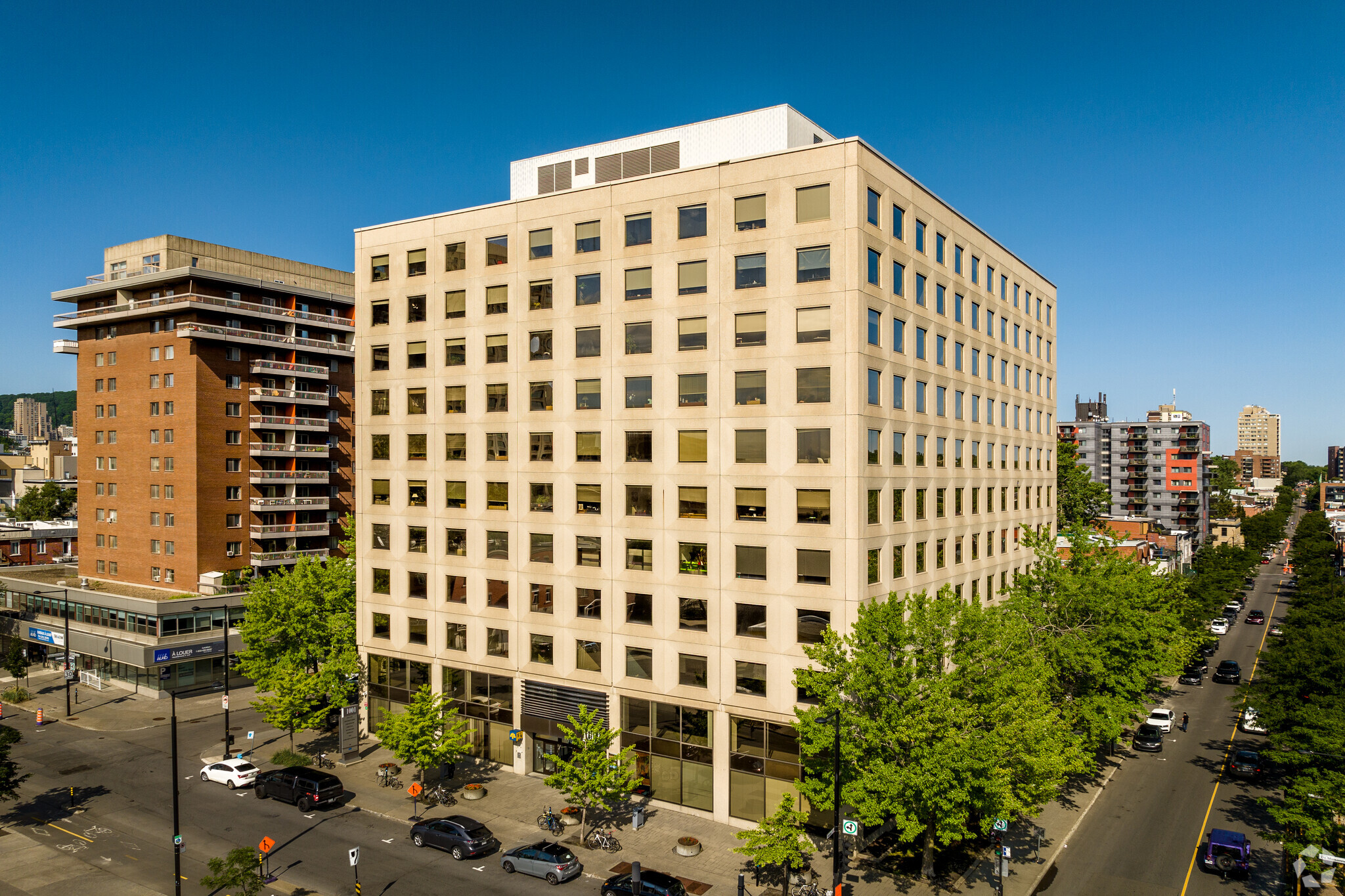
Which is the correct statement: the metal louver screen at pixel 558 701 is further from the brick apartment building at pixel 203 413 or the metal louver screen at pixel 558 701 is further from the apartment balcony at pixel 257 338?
the apartment balcony at pixel 257 338

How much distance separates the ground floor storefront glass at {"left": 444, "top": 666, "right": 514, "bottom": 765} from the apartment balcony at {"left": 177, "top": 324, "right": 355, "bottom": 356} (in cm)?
3765

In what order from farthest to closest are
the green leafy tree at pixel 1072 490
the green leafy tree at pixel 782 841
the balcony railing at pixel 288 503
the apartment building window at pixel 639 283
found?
the green leafy tree at pixel 1072 490 < the balcony railing at pixel 288 503 < the apartment building window at pixel 639 283 < the green leafy tree at pixel 782 841

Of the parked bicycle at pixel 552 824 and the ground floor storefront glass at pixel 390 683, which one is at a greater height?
the ground floor storefront glass at pixel 390 683

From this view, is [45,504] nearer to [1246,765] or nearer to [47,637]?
[47,637]

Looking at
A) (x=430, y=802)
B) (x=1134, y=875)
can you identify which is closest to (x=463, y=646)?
(x=430, y=802)

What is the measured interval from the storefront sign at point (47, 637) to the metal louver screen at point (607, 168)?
59735 millimetres

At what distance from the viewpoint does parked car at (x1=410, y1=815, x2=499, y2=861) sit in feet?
116

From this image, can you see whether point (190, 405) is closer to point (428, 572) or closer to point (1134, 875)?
point (428, 572)

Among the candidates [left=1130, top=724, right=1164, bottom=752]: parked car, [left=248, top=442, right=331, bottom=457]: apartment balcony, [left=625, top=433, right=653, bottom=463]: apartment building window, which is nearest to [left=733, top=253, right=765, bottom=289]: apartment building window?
[left=625, top=433, right=653, bottom=463]: apartment building window

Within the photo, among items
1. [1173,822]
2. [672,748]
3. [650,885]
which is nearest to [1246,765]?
[1173,822]

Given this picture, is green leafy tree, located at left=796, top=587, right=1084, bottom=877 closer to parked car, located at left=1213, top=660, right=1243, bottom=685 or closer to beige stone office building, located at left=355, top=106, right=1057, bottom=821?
beige stone office building, located at left=355, top=106, right=1057, bottom=821

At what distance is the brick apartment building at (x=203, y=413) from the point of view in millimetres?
68688

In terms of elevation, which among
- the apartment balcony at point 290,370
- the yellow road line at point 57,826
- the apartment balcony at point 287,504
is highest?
the apartment balcony at point 290,370

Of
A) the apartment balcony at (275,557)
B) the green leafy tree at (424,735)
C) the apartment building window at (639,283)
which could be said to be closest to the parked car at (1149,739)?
the green leafy tree at (424,735)
